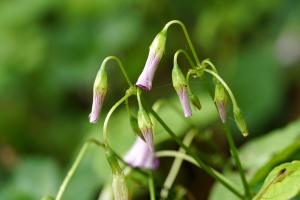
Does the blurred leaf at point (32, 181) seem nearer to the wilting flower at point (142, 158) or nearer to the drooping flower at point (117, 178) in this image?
the wilting flower at point (142, 158)

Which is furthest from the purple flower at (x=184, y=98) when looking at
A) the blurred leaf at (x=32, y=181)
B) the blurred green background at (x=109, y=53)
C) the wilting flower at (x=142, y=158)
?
the blurred green background at (x=109, y=53)

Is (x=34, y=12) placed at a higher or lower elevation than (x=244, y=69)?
higher

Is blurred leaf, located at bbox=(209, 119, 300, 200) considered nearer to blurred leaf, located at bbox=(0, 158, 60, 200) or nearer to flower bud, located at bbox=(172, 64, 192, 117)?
flower bud, located at bbox=(172, 64, 192, 117)

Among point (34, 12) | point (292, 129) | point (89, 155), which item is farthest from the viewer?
point (34, 12)

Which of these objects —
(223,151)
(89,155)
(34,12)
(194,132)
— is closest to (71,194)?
(89,155)

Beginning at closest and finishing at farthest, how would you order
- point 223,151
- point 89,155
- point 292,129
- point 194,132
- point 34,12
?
point 194,132, point 292,129, point 89,155, point 223,151, point 34,12

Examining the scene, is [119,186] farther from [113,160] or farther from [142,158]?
[142,158]

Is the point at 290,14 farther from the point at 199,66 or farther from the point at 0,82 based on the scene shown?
the point at 199,66

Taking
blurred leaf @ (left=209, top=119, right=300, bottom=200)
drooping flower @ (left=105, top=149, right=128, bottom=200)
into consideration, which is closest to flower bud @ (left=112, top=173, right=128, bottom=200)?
drooping flower @ (left=105, top=149, right=128, bottom=200)
